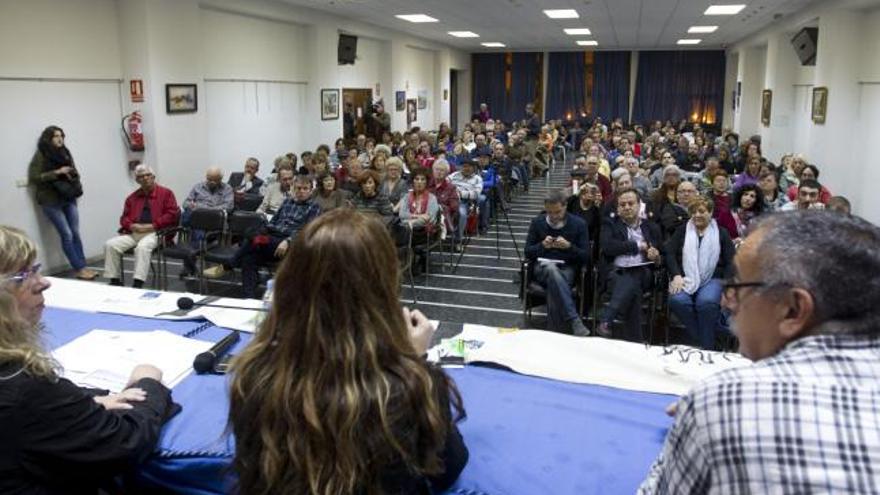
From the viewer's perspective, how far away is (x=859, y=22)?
9.67 metres

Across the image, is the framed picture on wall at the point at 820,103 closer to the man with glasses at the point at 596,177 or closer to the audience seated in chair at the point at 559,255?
the man with glasses at the point at 596,177

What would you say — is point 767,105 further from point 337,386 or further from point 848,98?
point 337,386

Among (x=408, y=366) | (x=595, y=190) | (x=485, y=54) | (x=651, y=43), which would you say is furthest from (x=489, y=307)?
(x=485, y=54)

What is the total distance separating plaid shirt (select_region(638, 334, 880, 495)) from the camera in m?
0.97

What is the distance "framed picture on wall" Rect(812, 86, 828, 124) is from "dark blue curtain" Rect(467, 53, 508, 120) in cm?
1393

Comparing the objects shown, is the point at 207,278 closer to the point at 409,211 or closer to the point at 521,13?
the point at 409,211

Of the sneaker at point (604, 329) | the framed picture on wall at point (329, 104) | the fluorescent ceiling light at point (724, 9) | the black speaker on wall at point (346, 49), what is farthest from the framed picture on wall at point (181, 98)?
the fluorescent ceiling light at point (724, 9)

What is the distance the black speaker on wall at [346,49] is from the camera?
12406 millimetres

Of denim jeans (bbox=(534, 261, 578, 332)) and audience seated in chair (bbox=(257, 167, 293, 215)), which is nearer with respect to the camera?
denim jeans (bbox=(534, 261, 578, 332))

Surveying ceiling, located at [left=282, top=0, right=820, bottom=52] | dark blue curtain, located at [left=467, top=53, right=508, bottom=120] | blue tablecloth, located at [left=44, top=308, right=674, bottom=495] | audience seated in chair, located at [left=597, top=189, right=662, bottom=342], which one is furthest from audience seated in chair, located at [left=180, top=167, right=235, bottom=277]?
dark blue curtain, located at [left=467, top=53, right=508, bottom=120]

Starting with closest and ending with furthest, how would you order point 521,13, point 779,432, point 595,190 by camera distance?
point 779,432 → point 595,190 → point 521,13

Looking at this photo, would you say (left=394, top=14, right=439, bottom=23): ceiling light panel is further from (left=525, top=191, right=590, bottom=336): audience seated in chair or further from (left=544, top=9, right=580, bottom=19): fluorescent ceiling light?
(left=525, top=191, right=590, bottom=336): audience seated in chair

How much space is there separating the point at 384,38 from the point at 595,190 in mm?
9849

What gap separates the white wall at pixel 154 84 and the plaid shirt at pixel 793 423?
7.25 m
